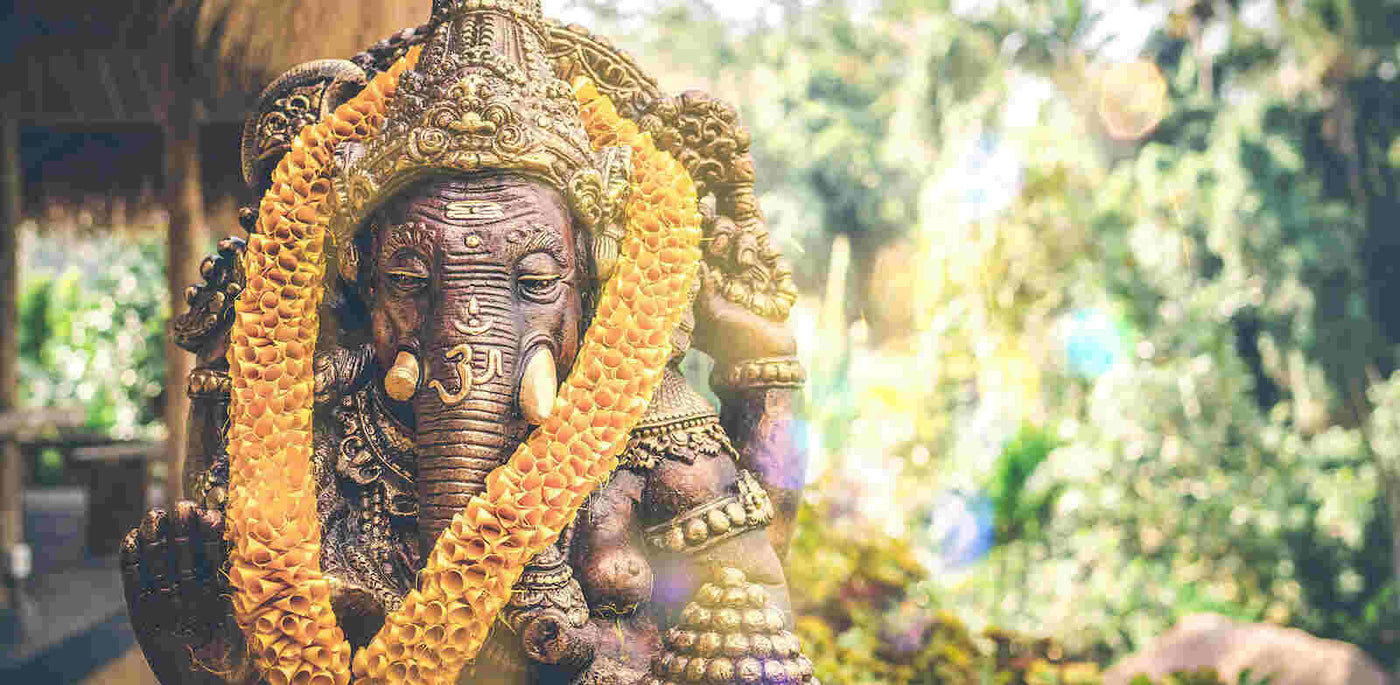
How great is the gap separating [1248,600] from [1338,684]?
3091mm

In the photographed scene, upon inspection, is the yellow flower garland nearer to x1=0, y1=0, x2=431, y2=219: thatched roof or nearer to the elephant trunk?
the elephant trunk

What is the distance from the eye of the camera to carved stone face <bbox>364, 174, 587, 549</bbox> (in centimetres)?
191

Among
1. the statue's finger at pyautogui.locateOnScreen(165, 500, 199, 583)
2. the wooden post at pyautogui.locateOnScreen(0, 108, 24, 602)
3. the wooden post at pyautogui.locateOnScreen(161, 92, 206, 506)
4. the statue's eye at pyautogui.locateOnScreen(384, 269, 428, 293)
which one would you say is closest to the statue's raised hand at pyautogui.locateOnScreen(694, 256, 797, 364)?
the statue's eye at pyautogui.locateOnScreen(384, 269, 428, 293)

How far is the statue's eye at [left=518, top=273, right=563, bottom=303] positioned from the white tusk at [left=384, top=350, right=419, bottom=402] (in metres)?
0.25

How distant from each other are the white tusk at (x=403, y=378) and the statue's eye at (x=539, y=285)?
0.81 feet

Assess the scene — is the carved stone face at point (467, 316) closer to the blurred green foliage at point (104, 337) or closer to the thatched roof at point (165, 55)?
the thatched roof at point (165, 55)

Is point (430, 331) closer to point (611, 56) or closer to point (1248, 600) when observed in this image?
point (611, 56)

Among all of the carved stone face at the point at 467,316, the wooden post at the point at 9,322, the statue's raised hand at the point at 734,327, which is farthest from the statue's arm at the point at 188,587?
the wooden post at the point at 9,322

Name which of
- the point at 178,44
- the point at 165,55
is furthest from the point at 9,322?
the point at 178,44

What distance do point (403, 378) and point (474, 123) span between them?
493 millimetres

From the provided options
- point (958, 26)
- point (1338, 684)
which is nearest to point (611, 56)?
point (1338, 684)

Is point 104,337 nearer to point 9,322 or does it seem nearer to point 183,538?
point 9,322

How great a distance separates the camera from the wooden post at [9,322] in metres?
6.61

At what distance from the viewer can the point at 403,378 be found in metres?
1.91
